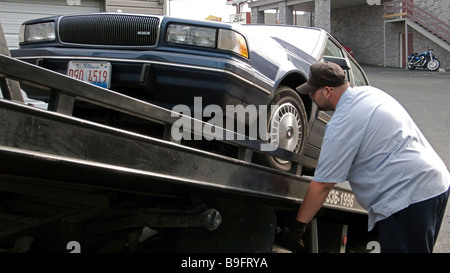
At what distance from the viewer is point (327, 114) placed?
4.14m

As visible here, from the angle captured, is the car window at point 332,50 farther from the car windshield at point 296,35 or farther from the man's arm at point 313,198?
the man's arm at point 313,198

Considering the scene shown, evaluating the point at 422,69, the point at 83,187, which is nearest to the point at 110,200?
the point at 83,187

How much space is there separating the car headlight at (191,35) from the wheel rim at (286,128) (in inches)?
26.8

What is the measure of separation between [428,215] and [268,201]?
0.86 metres

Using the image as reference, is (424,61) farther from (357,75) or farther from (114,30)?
(114,30)

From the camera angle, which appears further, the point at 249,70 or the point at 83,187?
the point at 249,70

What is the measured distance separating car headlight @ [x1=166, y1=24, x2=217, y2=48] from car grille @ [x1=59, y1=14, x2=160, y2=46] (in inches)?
3.8

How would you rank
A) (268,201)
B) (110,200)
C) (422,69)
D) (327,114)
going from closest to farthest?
(110,200)
(268,201)
(327,114)
(422,69)

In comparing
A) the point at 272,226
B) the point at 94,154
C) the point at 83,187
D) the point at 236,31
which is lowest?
the point at 272,226

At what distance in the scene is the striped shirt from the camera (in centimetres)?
233

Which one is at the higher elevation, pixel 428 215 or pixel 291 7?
pixel 291 7

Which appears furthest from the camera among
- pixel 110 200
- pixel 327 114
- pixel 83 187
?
pixel 327 114

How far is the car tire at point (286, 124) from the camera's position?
10.1 feet

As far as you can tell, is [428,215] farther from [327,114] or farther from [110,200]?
[327,114]
